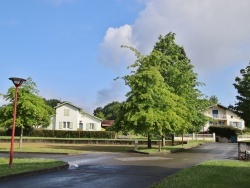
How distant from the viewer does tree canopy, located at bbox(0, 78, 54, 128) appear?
26859 millimetres

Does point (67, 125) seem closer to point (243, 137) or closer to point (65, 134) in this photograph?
point (65, 134)

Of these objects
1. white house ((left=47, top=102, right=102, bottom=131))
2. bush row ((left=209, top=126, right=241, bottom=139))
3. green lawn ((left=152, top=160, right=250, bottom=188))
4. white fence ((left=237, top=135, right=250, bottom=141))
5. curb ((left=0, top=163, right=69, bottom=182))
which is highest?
white house ((left=47, top=102, right=102, bottom=131))

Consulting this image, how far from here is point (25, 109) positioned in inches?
1059

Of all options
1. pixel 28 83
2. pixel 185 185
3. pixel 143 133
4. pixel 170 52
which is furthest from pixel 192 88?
pixel 185 185

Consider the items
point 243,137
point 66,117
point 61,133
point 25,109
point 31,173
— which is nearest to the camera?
point 31,173

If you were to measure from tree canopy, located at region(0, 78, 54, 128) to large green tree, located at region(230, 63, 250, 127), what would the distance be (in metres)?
17.0

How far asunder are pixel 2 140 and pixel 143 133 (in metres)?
24.2

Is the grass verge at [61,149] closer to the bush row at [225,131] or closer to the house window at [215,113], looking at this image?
the bush row at [225,131]

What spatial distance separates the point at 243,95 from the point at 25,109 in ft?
61.0

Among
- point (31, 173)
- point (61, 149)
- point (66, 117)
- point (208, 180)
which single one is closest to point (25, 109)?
point (61, 149)

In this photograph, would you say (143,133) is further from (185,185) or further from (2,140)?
(2,140)

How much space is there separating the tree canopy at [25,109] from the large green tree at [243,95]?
17.0m

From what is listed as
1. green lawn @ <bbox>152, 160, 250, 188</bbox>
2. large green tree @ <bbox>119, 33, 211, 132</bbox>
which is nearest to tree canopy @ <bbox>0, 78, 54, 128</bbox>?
large green tree @ <bbox>119, 33, 211, 132</bbox>

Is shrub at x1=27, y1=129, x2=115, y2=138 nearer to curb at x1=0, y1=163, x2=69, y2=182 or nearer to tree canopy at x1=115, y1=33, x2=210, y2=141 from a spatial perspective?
tree canopy at x1=115, y1=33, x2=210, y2=141
